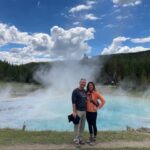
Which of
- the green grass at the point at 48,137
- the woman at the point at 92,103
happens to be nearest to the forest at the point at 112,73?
the green grass at the point at 48,137

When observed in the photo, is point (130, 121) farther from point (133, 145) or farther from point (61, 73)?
point (61, 73)

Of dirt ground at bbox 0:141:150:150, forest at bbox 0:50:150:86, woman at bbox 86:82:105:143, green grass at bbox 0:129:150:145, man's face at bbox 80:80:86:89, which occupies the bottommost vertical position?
dirt ground at bbox 0:141:150:150

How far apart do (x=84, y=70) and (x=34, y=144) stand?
260ft

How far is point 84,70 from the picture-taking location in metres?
90.9

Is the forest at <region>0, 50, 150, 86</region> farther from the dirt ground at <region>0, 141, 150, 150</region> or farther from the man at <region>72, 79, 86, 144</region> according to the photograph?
the man at <region>72, 79, 86, 144</region>

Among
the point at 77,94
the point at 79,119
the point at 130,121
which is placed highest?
the point at 77,94

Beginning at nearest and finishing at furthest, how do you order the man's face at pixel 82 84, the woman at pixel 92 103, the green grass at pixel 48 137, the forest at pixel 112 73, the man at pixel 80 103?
the man's face at pixel 82 84, the man at pixel 80 103, the woman at pixel 92 103, the green grass at pixel 48 137, the forest at pixel 112 73

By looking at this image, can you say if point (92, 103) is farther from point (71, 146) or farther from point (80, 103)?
point (71, 146)

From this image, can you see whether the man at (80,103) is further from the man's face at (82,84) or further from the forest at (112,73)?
the forest at (112,73)

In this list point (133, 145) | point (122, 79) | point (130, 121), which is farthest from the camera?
point (122, 79)

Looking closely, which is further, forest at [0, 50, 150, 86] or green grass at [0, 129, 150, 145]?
forest at [0, 50, 150, 86]

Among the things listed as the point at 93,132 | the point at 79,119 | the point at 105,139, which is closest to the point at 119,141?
the point at 105,139

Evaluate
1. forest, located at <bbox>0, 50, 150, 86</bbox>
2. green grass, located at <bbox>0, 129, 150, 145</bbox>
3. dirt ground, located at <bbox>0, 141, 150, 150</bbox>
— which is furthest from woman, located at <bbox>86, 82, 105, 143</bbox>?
forest, located at <bbox>0, 50, 150, 86</bbox>

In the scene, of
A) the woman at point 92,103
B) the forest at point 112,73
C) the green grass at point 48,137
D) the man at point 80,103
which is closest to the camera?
the man at point 80,103
